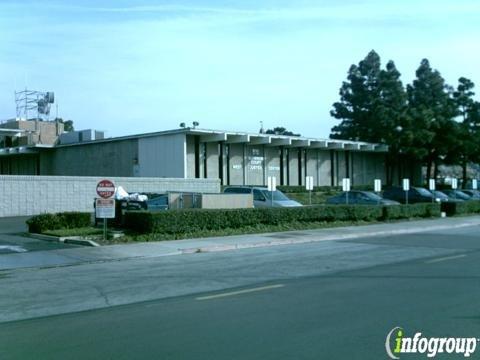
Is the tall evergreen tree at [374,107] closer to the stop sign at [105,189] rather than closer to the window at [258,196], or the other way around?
the window at [258,196]

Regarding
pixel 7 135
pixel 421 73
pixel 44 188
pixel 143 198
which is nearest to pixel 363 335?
pixel 143 198

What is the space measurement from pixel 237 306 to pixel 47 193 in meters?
25.2

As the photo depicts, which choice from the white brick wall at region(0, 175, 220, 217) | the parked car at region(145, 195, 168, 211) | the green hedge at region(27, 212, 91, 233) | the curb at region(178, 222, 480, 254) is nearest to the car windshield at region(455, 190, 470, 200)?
the curb at region(178, 222, 480, 254)

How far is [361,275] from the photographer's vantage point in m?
12.5

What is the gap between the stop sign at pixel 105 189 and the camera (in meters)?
19.5

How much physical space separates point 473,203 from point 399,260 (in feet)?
82.7

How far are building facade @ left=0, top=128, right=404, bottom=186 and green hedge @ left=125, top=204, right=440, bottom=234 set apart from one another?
1577 centimetres

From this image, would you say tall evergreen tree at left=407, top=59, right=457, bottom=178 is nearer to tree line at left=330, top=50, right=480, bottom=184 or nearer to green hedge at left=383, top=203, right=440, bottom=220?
tree line at left=330, top=50, right=480, bottom=184

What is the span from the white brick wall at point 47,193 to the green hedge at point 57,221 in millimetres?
9280

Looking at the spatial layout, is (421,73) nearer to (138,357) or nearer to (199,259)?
(199,259)

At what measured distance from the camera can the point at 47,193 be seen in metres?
32.2

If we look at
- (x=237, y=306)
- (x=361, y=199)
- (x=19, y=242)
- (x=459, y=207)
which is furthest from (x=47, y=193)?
(x=237, y=306)

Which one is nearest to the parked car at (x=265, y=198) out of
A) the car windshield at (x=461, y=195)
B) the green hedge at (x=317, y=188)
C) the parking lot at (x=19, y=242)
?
the parking lot at (x=19, y=242)

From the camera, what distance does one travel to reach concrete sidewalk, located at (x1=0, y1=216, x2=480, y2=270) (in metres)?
16.0
